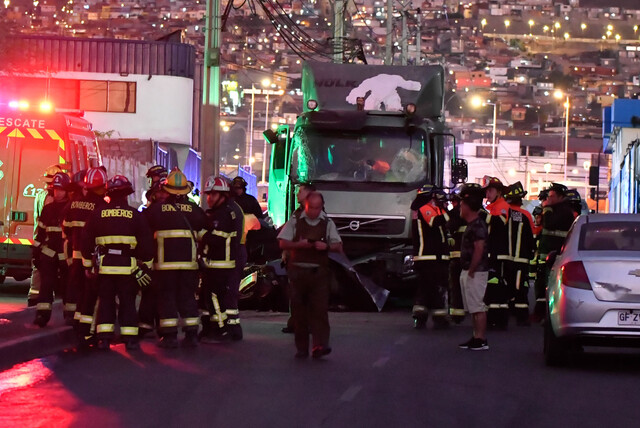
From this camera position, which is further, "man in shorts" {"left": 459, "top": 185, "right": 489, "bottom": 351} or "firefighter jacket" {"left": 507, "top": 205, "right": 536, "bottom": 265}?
"firefighter jacket" {"left": 507, "top": 205, "right": 536, "bottom": 265}

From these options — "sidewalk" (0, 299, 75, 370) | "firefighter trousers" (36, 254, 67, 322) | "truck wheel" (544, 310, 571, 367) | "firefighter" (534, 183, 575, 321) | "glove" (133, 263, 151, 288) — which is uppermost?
"firefighter" (534, 183, 575, 321)

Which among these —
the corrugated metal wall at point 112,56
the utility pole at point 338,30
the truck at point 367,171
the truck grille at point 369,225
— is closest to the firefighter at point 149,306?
the truck at point 367,171

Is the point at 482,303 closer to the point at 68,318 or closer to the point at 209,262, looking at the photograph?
the point at 209,262

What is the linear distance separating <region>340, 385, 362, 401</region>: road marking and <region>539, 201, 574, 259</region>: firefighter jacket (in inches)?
307

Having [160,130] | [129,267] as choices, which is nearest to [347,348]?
[129,267]

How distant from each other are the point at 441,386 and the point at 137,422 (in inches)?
133

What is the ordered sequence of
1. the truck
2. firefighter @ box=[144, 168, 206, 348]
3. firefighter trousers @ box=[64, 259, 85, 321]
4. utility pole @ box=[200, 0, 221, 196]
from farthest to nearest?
utility pole @ box=[200, 0, 221, 196] → the truck → firefighter trousers @ box=[64, 259, 85, 321] → firefighter @ box=[144, 168, 206, 348]

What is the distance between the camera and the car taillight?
541 inches

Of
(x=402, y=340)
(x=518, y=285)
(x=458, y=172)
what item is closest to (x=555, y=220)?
(x=518, y=285)

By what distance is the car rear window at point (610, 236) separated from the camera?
1412 cm

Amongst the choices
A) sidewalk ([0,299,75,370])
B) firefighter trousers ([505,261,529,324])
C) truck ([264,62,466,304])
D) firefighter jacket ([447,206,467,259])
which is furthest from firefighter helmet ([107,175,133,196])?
truck ([264,62,466,304])

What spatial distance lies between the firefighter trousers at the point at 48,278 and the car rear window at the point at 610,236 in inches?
261

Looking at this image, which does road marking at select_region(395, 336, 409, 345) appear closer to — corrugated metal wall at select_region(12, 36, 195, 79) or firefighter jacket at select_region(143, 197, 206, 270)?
firefighter jacket at select_region(143, 197, 206, 270)

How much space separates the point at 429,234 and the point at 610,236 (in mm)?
5452
